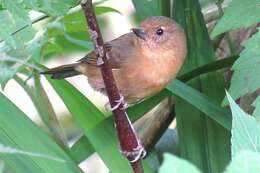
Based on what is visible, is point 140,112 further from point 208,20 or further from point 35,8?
point 35,8

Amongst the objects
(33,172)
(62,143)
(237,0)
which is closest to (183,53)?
(62,143)

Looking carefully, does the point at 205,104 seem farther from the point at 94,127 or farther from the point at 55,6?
the point at 55,6

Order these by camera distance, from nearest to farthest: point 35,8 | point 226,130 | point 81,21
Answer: point 35,8 < point 226,130 < point 81,21

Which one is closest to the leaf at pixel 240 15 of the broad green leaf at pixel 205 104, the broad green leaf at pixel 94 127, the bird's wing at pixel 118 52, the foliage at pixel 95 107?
the foliage at pixel 95 107

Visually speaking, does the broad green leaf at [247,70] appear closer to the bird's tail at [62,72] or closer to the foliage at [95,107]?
Answer: the foliage at [95,107]

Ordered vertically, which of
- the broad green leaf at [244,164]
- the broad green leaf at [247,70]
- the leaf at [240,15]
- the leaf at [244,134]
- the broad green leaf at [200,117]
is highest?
the broad green leaf at [244,164]

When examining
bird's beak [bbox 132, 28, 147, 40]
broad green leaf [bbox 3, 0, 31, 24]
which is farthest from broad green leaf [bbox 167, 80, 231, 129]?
broad green leaf [bbox 3, 0, 31, 24]
